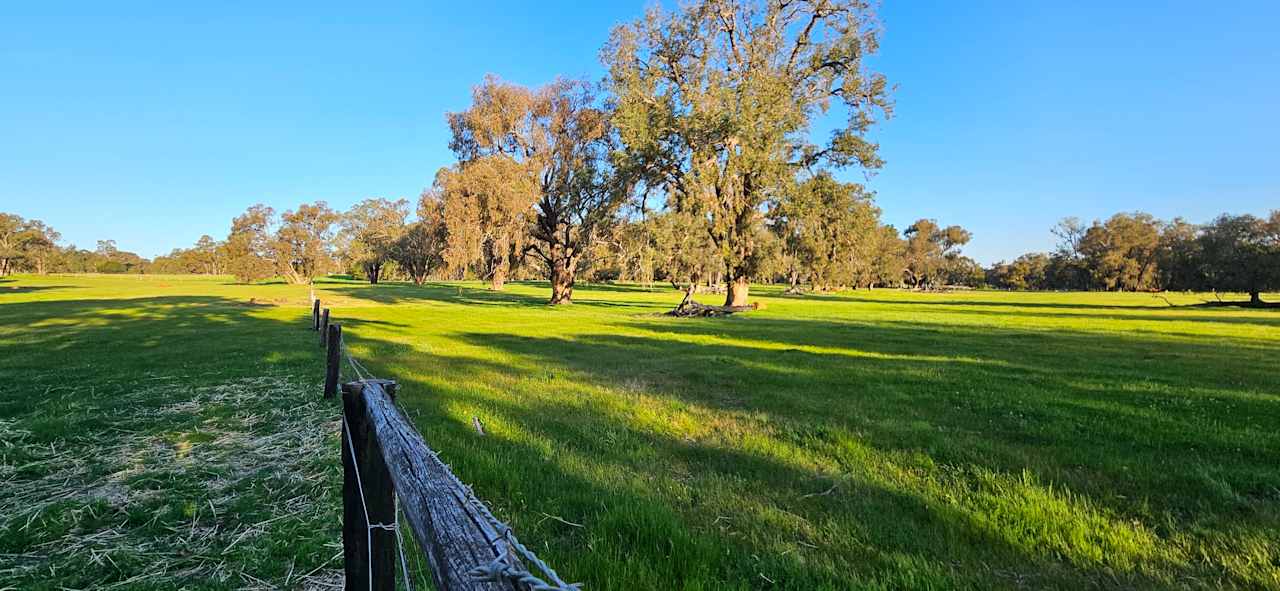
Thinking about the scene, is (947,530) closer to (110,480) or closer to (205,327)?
(110,480)

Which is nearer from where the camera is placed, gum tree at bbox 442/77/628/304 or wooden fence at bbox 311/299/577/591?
wooden fence at bbox 311/299/577/591

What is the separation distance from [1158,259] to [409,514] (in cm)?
9605

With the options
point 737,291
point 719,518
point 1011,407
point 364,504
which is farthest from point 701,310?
point 364,504

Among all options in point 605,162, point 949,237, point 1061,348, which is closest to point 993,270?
point 949,237

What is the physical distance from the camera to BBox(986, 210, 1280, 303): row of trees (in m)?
46.2

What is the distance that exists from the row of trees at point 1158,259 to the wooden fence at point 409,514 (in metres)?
65.3

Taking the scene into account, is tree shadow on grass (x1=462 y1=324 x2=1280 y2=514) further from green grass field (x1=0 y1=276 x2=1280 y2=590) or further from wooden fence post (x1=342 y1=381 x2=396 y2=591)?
wooden fence post (x1=342 y1=381 x2=396 y2=591)

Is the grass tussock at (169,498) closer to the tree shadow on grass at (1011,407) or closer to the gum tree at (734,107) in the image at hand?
the tree shadow on grass at (1011,407)

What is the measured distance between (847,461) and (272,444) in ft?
20.5

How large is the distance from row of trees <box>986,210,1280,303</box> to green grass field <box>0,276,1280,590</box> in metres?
50.7

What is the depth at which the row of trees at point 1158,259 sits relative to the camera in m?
46.2

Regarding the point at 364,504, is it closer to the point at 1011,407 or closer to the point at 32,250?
the point at 1011,407

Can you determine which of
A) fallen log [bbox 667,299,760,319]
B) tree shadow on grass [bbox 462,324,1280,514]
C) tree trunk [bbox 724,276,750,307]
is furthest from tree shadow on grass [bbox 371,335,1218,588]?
tree trunk [bbox 724,276,750,307]

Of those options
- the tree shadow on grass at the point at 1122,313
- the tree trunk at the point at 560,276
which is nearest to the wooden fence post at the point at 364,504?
the tree shadow on grass at the point at 1122,313
